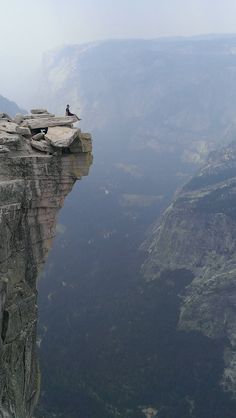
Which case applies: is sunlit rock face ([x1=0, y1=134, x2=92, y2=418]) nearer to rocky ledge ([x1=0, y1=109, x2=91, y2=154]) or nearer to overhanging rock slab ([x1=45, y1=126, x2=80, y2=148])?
rocky ledge ([x1=0, y1=109, x2=91, y2=154])

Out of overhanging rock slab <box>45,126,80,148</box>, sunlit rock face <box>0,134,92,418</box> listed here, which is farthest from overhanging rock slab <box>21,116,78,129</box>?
sunlit rock face <box>0,134,92,418</box>

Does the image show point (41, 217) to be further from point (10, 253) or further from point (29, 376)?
point (29, 376)

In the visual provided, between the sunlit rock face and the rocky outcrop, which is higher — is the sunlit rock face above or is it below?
below

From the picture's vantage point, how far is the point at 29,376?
6003 centimetres

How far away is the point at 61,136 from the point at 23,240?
12.4m

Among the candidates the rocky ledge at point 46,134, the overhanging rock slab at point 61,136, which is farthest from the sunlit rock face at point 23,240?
the overhanging rock slab at point 61,136

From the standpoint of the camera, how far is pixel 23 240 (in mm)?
54875

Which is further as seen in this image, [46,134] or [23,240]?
[46,134]

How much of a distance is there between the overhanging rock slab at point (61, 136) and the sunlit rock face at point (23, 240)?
72.3 inches

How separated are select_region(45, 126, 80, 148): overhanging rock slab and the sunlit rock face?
1835mm

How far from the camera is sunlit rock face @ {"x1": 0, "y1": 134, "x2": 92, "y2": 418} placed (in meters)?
52.1

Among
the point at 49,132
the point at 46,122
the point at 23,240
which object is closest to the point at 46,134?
the point at 49,132

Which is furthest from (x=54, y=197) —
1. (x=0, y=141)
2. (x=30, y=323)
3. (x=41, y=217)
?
(x=30, y=323)

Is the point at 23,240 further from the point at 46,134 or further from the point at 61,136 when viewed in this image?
the point at 46,134
